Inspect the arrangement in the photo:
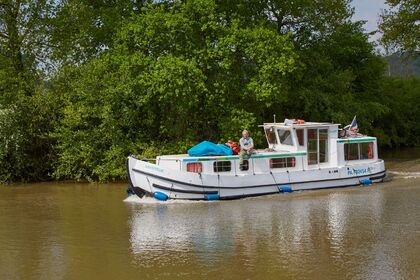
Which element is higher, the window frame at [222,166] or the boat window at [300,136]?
the boat window at [300,136]

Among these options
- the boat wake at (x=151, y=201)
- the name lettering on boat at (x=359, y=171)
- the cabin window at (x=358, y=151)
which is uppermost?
the cabin window at (x=358, y=151)

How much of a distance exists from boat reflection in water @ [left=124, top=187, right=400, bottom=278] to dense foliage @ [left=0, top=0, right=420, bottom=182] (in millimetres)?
7010

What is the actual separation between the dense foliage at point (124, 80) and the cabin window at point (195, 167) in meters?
5.30

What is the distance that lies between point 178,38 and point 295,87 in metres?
8.44

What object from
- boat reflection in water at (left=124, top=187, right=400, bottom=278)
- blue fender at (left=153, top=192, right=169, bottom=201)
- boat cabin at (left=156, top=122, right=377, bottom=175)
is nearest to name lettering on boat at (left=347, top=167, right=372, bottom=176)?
boat cabin at (left=156, top=122, right=377, bottom=175)

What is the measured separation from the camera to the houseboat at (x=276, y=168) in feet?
64.0

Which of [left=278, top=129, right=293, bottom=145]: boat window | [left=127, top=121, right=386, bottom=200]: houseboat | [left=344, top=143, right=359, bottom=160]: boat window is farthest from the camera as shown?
[left=344, top=143, right=359, bottom=160]: boat window

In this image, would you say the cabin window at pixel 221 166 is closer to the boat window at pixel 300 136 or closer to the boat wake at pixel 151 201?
the boat wake at pixel 151 201

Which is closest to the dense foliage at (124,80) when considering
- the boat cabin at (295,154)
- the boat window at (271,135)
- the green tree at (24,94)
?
the green tree at (24,94)

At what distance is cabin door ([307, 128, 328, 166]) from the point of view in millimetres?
21531

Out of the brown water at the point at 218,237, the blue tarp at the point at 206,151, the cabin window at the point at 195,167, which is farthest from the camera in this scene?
the blue tarp at the point at 206,151

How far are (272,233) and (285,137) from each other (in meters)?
7.95

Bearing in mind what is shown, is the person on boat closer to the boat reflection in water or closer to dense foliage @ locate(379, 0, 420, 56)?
the boat reflection in water

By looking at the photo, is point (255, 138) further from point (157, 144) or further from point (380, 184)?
point (380, 184)
